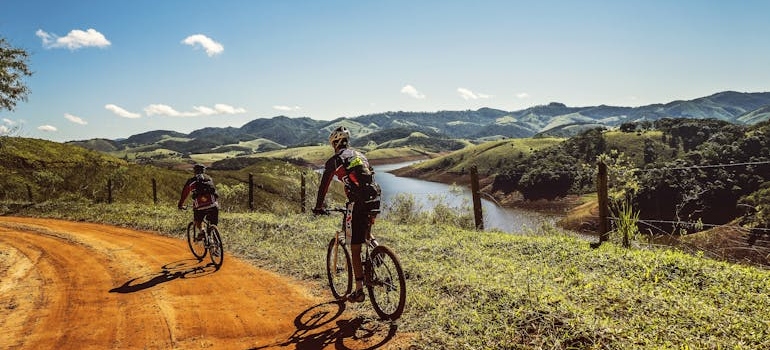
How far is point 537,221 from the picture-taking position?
637 inches

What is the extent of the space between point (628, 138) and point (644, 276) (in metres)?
126

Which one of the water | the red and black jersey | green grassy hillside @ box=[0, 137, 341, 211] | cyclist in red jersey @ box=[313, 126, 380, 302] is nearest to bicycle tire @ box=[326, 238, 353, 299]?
cyclist in red jersey @ box=[313, 126, 380, 302]

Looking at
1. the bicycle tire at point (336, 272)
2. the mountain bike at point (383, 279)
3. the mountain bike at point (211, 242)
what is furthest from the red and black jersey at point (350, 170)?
the mountain bike at point (211, 242)

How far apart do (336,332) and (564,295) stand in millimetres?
3331

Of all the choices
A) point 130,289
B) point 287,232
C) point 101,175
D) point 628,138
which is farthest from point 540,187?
→ point 130,289

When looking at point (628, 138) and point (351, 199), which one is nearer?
point (351, 199)

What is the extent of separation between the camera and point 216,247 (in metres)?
10.7

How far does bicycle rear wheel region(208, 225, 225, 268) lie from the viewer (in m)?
10.5

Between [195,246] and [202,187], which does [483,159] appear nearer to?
[195,246]

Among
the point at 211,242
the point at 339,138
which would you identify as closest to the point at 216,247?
the point at 211,242

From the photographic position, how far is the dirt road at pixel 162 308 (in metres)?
6.14

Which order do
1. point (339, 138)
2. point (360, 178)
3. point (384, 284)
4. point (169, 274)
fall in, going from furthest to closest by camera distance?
point (169, 274) < point (339, 138) < point (384, 284) < point (360, 178)

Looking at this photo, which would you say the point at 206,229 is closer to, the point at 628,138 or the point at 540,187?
the point at 540,187

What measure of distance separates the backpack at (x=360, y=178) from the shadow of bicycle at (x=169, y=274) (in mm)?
5402
